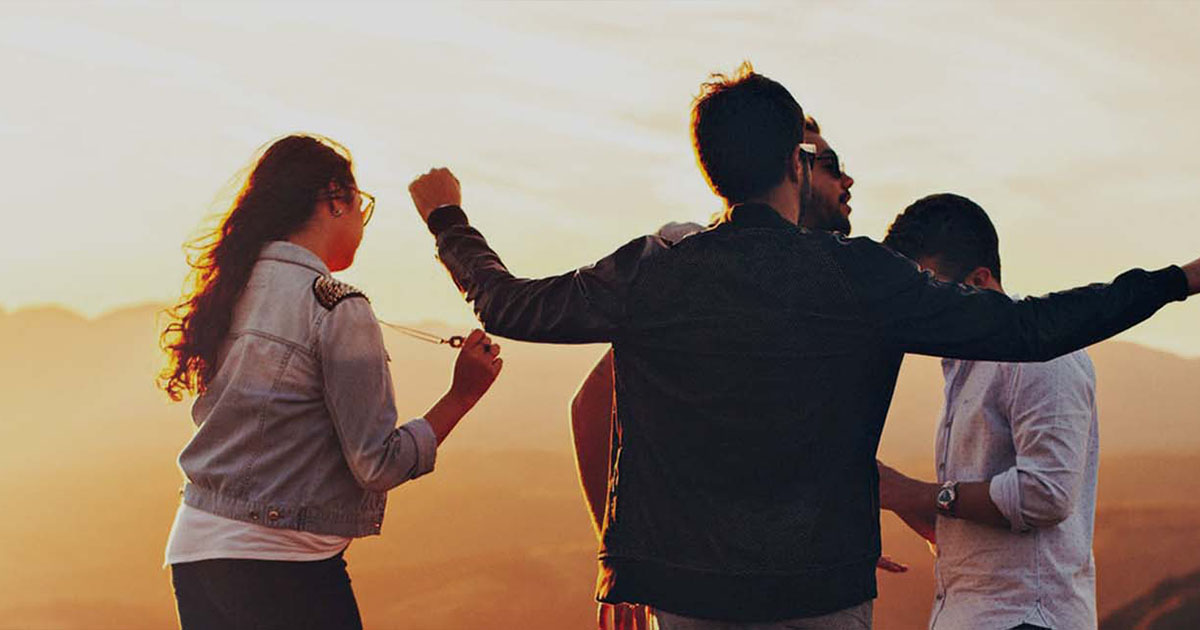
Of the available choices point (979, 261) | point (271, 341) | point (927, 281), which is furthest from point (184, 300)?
point (979, 261)

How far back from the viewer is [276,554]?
3.39m

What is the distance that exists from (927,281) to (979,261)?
0.92m

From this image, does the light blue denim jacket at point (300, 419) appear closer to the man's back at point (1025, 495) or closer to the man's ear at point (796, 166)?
the man's ear at point (796, 166)

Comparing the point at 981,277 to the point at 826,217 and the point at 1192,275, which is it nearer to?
the point at 826,217

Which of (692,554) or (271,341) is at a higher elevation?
(271,341)

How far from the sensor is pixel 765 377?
2896 mm

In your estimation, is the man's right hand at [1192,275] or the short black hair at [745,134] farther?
the short black hair at [745,134]

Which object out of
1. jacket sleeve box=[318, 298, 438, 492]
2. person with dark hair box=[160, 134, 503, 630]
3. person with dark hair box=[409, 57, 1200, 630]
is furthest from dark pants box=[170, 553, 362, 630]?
person with dark hair box=[409, 57, 1200, 630]

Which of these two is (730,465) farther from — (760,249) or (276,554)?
(276,554)

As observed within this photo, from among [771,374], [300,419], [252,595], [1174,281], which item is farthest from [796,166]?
[252,595]

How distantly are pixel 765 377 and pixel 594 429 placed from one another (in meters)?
1.22

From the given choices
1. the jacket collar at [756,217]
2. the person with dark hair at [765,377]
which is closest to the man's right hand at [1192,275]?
the person with dark hair at [765,377]

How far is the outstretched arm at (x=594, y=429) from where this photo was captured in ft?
13.1

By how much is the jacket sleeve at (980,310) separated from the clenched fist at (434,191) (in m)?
0.98
